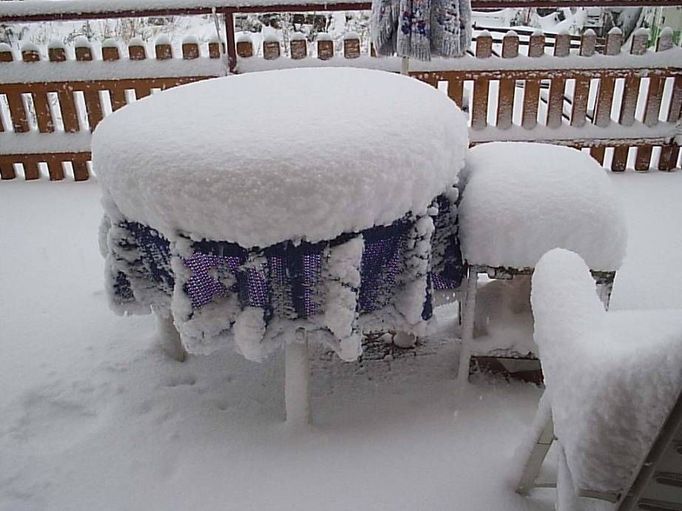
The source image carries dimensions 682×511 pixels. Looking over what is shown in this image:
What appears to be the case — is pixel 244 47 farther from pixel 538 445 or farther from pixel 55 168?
pixel 538 445

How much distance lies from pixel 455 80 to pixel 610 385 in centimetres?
393

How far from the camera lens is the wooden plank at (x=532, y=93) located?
4.34 m

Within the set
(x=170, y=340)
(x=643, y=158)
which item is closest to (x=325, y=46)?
(x=643, y=158)

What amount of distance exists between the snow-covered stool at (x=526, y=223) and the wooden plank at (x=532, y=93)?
2568 mm

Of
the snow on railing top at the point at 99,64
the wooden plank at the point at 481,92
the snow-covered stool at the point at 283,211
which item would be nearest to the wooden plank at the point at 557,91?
the wooden plank at the point at 481,92

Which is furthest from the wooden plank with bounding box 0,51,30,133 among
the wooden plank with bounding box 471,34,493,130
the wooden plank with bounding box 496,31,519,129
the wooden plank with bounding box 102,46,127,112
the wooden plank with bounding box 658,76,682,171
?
the wooden plank with bounding box 658,76,682,171

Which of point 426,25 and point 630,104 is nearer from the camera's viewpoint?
point 426,25

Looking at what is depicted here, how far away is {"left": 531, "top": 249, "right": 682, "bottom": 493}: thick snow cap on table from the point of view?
0.86 meters

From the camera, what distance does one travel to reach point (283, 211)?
146cm

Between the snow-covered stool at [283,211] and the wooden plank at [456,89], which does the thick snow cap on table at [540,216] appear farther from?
the wooden plank at [456,89]

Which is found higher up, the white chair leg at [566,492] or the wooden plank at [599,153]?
the white chair leg at [566,492]

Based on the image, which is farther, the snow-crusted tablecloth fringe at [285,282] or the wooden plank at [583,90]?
the wooden plank at [583,90]

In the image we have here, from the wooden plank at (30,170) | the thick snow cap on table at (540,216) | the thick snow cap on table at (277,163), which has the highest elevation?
Result: the thick snow cap on table at (277,163)

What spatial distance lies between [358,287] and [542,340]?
0.60 m
